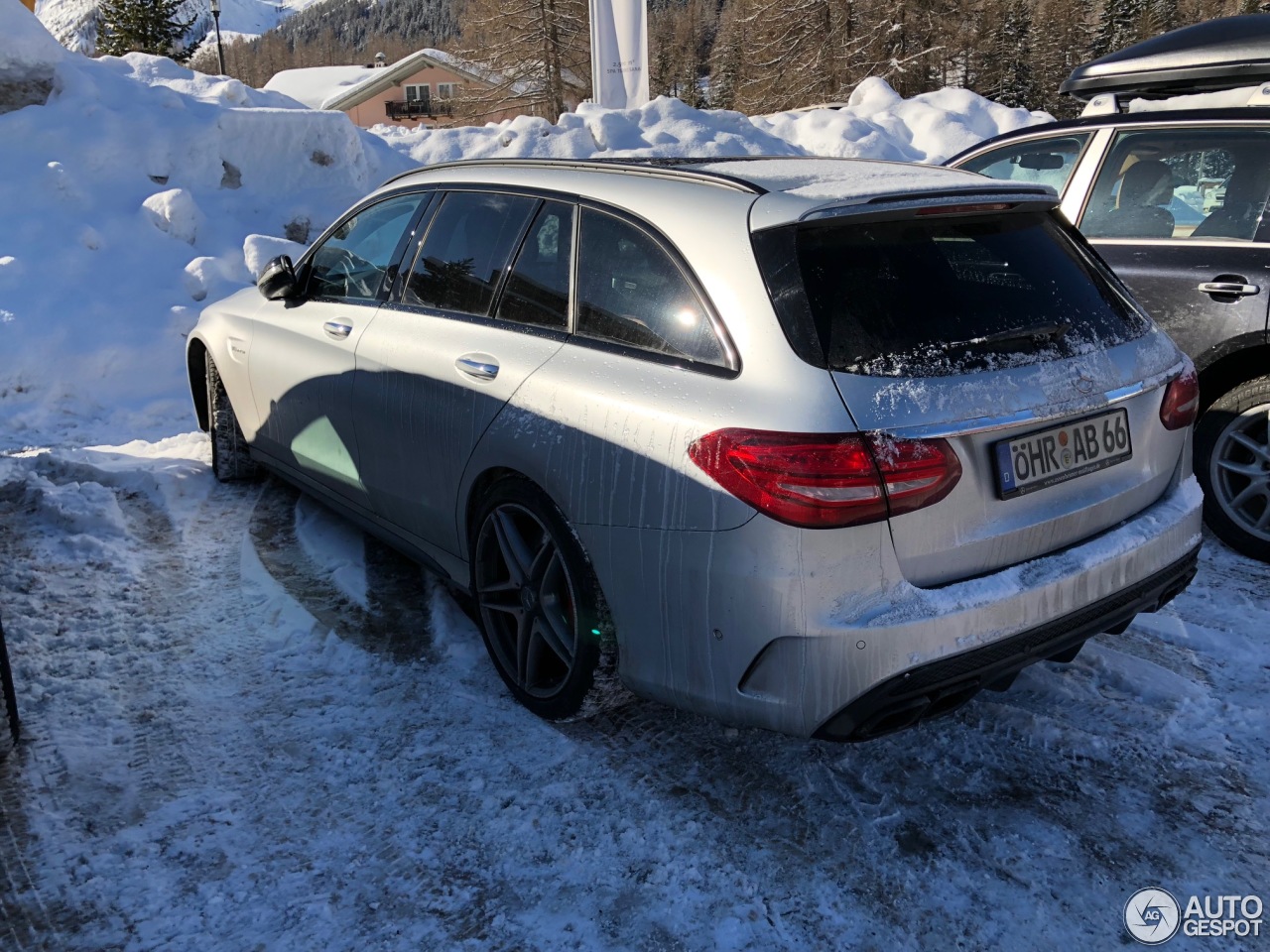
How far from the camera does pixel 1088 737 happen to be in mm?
2980

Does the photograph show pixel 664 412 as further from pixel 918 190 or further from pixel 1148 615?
pixel 1148 615

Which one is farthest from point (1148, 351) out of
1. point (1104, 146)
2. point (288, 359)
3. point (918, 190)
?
point (288, 359)

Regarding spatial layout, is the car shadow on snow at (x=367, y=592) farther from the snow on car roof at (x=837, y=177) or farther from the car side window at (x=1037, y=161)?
the car side window at (x=1037, y=161)

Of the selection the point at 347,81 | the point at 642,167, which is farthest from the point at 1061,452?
the point at 347,81

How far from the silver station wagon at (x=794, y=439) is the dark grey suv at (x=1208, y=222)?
1.55 m

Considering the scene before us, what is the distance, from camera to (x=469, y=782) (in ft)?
9.31

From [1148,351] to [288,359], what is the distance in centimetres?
336

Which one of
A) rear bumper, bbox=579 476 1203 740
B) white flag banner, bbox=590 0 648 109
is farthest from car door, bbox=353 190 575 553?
white flag banner, bbox=590 0 648 109

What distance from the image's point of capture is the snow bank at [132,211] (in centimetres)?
712

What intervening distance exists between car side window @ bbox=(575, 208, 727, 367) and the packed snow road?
122cm

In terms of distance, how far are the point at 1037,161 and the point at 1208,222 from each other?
1022mm

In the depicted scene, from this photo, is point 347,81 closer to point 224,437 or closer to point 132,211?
point 132,211
